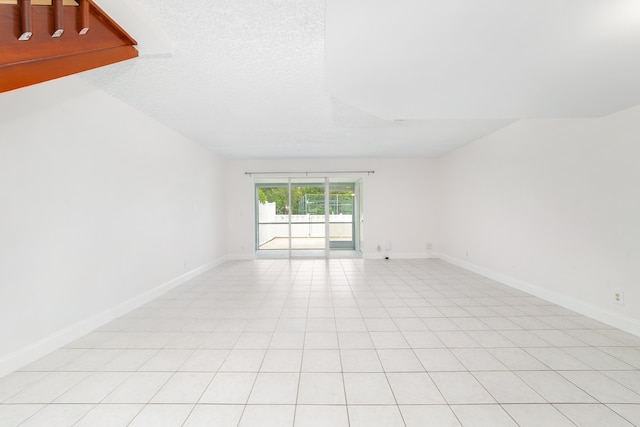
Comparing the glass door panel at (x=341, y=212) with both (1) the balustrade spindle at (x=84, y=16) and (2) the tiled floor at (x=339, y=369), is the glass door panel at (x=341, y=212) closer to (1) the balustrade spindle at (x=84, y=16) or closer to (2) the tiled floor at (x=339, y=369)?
(2) the tiled floor at (x=339, y=369)

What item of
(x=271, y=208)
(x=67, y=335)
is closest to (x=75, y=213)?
(x=67, y=335)

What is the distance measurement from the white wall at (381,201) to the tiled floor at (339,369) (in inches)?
131

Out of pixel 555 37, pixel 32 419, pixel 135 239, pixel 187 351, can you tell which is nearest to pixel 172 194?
pixel 135 239

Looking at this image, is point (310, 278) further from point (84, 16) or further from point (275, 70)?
point (84, 16)

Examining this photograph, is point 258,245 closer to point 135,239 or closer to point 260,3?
point 135,239

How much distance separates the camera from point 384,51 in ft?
6.19

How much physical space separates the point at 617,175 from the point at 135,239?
18.1 feet

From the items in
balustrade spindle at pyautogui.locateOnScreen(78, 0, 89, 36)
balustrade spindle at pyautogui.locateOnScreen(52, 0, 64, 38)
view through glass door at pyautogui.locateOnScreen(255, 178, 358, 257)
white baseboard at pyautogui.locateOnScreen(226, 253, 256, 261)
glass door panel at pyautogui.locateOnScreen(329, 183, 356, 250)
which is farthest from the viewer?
glass door panel at pyautogui.locateOnScreen(329, 183, 356, 250)

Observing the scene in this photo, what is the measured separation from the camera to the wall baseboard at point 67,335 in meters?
2.07

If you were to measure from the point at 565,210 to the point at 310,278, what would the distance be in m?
3.77

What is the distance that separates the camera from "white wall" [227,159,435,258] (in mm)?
6895

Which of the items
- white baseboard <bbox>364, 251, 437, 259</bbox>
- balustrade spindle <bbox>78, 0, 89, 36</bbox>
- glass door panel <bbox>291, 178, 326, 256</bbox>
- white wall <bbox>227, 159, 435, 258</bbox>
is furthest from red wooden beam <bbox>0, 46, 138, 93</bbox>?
white baseboard <bbox>364, 251, 437, 259</bbox>

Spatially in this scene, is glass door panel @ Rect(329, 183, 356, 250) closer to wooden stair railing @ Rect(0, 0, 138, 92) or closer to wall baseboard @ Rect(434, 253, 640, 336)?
wall baseboard @ Rect(434, 253, 640, 336)

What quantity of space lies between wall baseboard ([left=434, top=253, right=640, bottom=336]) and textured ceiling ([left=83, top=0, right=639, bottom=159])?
7.64 ft
